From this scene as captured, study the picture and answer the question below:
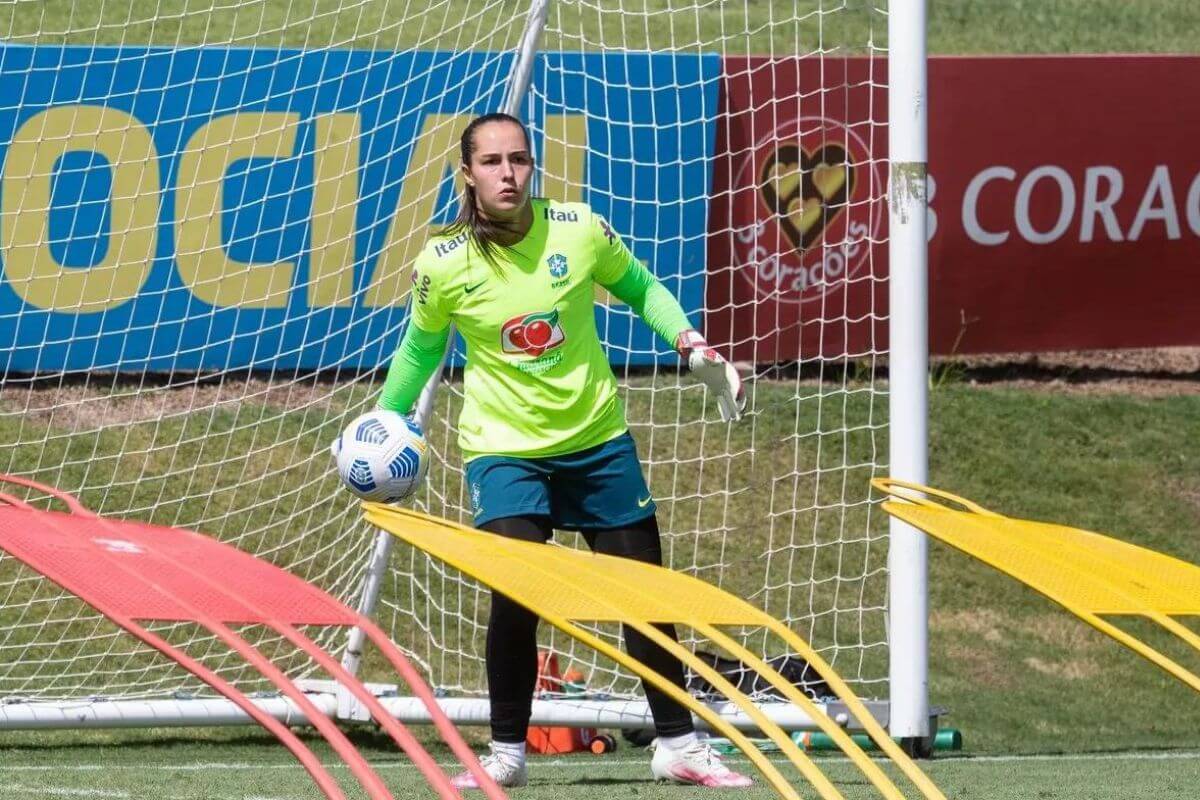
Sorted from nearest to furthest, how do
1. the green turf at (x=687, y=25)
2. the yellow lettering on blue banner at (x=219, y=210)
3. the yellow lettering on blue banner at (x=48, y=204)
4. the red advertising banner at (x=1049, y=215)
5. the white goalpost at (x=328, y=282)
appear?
the white goalpost at (x=328, y=282) → the yellow lettering on blue banner at (x=48, y=204) → the yellow lettering on blue banner at (x=219, y=210) → the red advertising banner at (x=1049, y=215) → the green turf at (x=687, y=25)

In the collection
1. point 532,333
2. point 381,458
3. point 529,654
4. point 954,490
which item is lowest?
point 954,490

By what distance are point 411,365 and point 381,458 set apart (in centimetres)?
40

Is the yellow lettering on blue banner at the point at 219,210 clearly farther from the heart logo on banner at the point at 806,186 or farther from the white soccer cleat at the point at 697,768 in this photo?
the white soccer cleat at the point at 697,768

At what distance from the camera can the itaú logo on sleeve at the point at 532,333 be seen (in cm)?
529

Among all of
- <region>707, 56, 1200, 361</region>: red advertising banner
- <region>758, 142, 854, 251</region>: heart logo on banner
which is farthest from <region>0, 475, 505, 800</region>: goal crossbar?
<region>707, 56, 1200, 361</region>: red advertising banner

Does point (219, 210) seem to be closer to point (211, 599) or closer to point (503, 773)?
point (503, 773)

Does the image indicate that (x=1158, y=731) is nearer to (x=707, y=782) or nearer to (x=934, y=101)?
(x=707, y=782)

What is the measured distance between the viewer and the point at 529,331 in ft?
17.4

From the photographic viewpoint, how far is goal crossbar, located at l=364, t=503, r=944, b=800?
348 cm

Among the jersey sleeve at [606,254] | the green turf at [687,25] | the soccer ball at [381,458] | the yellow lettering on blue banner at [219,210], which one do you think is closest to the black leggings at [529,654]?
the soccer ball at [381,458]

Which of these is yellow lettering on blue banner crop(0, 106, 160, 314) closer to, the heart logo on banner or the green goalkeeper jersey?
the heart logo on banner

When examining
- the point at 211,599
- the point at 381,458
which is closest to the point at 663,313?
the point at 381,458

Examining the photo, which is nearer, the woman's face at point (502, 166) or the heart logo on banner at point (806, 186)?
the woman's face at point (502, 166)

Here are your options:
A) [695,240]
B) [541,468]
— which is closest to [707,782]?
[541,468]
